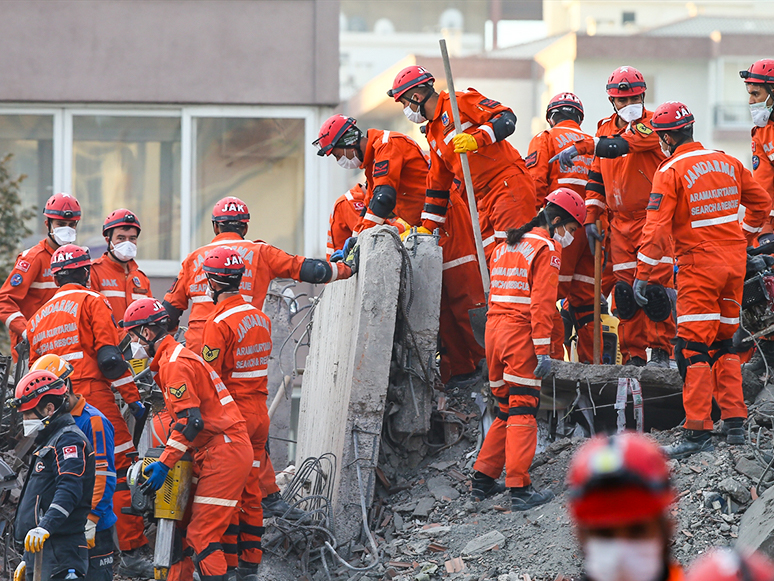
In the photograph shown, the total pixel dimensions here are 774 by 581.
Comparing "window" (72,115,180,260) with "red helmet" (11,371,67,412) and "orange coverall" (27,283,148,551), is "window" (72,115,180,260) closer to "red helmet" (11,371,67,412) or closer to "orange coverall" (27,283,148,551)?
"orange coverall" (27,283,148,551)

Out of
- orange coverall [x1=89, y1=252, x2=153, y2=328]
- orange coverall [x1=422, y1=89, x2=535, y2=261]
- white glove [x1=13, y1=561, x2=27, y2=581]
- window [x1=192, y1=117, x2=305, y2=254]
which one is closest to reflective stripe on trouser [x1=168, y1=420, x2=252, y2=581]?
white glove [x1=13, y1=561, x2=27, y2=581]

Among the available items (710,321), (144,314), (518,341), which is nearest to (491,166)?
(518,341)

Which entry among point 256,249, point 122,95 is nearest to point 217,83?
point 122,95

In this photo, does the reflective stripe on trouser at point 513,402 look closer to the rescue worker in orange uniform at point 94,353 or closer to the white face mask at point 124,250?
the rescue worker in orange uniform at point 94,353

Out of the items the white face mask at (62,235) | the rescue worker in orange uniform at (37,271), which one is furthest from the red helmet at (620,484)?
the white face mask at (62,235)

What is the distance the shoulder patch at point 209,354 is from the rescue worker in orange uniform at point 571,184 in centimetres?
320

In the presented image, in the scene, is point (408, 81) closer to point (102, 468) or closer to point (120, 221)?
point (120, 221)

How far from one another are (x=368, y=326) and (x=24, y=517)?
2797mm

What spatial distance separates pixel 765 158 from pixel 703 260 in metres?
1.82

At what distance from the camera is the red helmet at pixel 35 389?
564 cm

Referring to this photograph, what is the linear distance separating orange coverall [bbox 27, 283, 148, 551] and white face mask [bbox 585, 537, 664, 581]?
585cm

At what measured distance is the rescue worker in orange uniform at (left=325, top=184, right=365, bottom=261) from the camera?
9219 millimetres

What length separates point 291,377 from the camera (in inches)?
361

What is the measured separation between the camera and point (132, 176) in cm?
1286
